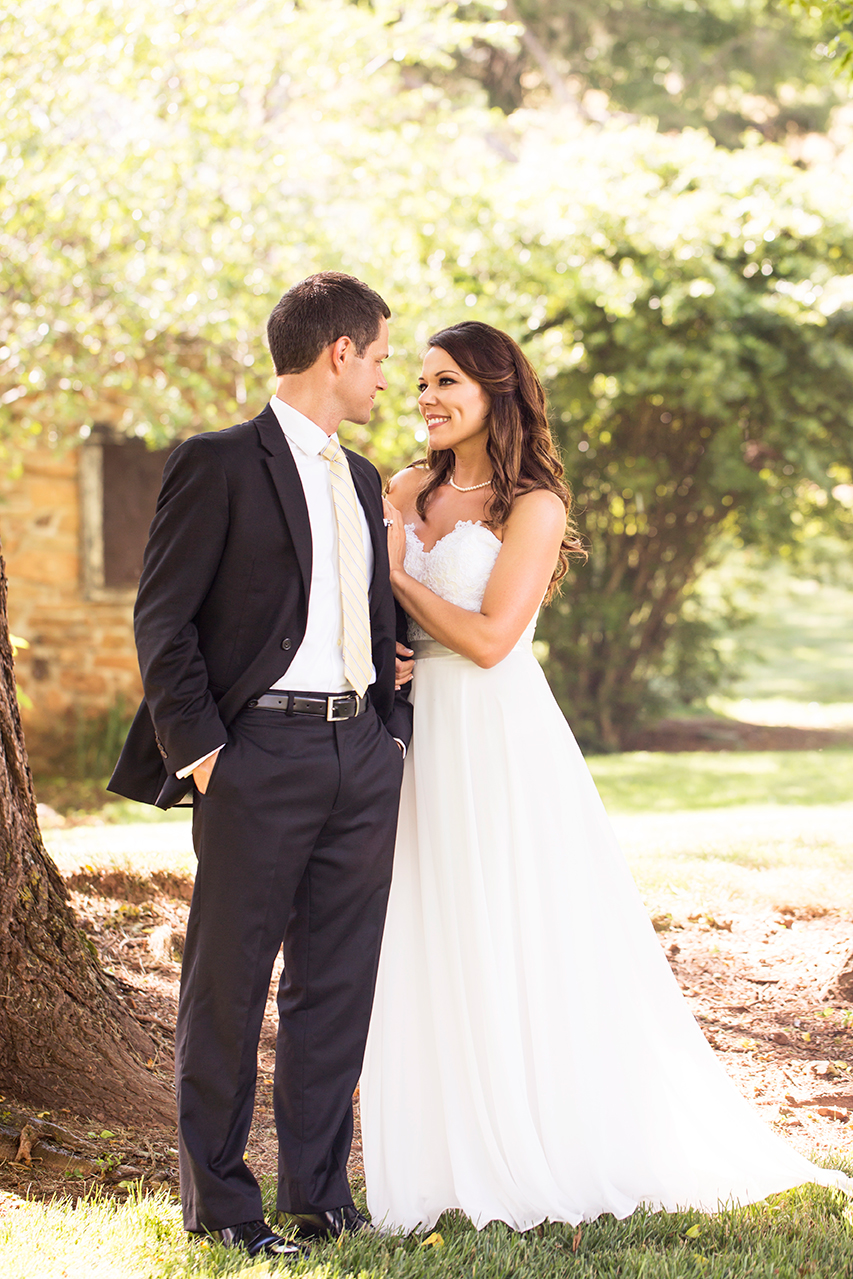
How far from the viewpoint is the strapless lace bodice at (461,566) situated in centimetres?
319

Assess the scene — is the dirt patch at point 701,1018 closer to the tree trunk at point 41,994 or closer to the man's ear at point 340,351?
the tree trunk at point 41,994

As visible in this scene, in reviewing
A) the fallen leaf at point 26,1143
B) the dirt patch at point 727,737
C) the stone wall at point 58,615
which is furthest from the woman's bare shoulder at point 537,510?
the dirt patch at point 727,737

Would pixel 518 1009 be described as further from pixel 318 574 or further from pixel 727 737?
pixel 727 737

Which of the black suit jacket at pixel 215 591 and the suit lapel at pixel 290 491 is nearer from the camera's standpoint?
the black suit jacket at pixel 215 591

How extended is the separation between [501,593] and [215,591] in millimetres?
816

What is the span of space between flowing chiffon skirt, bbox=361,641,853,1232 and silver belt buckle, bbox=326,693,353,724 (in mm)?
491

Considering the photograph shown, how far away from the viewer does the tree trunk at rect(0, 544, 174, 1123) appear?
325cm

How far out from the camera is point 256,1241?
2623mm

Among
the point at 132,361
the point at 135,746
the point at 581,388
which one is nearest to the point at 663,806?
the point at 581,388

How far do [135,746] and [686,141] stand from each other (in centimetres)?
882

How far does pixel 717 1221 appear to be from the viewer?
9.51 feet

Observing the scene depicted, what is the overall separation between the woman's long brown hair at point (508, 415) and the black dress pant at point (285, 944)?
87cm

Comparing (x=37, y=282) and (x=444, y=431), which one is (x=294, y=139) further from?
(x=444, y=431)

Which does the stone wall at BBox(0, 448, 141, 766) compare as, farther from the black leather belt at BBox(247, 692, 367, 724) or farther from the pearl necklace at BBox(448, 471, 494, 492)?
the black leather belt at BBox(247, 692, 367, 724)
